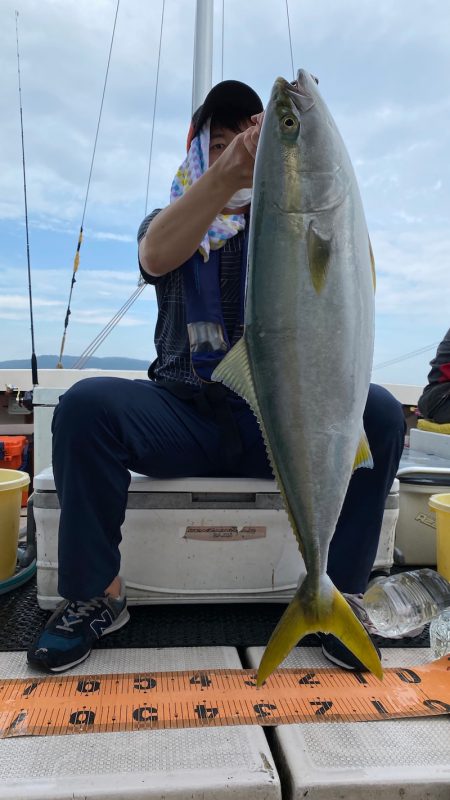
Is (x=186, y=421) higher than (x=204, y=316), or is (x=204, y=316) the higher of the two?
(x=204, y=316)

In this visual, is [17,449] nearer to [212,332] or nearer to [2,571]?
[2,571]

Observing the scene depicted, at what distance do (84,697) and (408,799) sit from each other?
90 centimetres

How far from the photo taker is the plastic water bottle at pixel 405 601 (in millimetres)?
2180

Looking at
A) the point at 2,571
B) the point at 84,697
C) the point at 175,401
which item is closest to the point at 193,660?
the point at 84,697

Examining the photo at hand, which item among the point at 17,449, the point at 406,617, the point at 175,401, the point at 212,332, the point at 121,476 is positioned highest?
the point at 212,332

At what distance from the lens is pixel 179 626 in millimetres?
2119

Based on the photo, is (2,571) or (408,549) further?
(408,549)

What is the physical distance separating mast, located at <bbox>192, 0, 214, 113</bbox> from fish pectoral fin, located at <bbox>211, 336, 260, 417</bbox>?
5.14 m

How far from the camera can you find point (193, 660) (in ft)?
6.05

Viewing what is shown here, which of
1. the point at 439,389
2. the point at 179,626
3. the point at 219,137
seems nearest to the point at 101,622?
the point at 179,626

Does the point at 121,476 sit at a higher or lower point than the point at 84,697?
higher

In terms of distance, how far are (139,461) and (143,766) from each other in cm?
96

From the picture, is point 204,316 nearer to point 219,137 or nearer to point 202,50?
point 219,137

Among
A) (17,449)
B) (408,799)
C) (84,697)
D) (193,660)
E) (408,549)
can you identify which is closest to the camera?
(408,799)
